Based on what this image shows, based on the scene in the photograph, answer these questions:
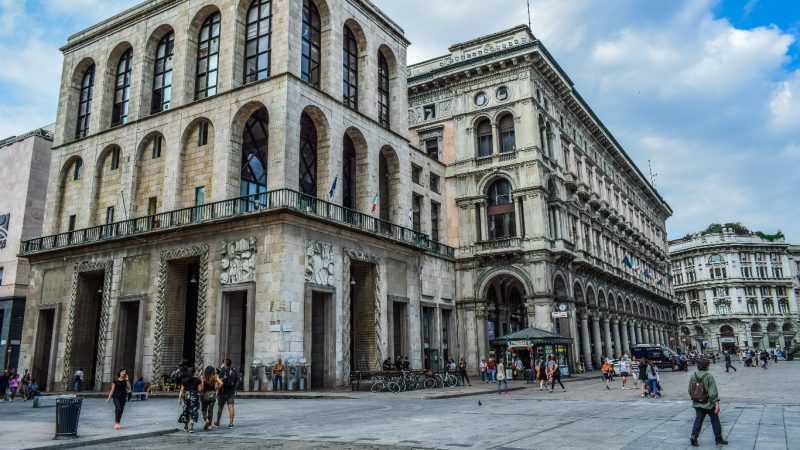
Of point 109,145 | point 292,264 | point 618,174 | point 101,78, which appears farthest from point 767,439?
point 618,174

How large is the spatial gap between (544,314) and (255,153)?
21.6m

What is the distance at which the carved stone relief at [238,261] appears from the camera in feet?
92.8

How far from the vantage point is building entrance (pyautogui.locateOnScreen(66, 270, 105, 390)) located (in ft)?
112

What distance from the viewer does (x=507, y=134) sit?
147 feet

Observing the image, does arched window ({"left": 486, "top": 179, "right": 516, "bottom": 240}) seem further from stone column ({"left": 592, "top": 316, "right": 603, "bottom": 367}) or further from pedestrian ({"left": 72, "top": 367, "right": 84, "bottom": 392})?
pedestrian ({"left": 72, "top": 367, "right": 84, "bottom": 392})

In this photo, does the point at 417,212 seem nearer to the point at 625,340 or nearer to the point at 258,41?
the point at 258,41

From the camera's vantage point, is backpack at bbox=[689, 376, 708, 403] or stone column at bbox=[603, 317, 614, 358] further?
A: stone column at bbox=[603, 317, 614, 358]

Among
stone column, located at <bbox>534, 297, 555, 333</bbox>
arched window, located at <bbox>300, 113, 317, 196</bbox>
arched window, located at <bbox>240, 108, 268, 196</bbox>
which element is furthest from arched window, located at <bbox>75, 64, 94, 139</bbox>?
stone column, located at <bbox>534, 297, 555, 333</bbox>

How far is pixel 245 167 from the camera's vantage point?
33281 mm

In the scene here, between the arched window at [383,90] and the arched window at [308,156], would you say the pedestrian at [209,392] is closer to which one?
the arched window at [308,156]

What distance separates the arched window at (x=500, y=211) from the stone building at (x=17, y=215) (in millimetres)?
34749

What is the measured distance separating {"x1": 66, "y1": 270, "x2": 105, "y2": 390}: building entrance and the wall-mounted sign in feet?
52.1

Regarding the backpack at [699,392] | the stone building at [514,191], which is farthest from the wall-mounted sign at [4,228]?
the backpack at [699,392]

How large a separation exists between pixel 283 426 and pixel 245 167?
21.1 m
